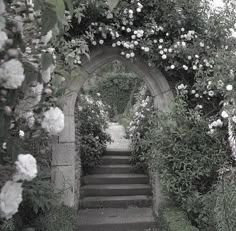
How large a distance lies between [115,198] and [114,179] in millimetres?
519

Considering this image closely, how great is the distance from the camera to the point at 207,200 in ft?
12.5

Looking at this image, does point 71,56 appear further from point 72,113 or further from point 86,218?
point 86,218

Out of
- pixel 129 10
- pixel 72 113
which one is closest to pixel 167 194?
pixel 72 113

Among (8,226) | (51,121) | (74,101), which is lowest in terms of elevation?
(8,226)

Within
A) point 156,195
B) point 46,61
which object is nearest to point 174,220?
point 156,195

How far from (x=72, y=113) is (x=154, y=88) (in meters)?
1.09

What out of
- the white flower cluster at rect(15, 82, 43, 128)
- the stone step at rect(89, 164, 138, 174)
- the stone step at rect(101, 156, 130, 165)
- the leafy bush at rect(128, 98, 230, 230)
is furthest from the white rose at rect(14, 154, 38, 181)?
the stone step at rect(101, 156, 130, 165)

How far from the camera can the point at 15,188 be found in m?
1.01

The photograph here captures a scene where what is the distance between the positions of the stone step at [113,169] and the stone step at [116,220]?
100cm

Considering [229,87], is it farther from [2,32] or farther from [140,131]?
[2,32]

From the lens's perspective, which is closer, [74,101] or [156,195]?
[74,101]

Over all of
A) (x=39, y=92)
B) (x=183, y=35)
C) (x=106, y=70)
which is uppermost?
(x=106, y=70)

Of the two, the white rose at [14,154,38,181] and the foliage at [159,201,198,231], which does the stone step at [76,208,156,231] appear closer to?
the foliage at [159,201,198,231]

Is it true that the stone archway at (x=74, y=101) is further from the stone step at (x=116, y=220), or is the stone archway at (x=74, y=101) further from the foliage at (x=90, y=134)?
the foliage at (x=90, y=134)
